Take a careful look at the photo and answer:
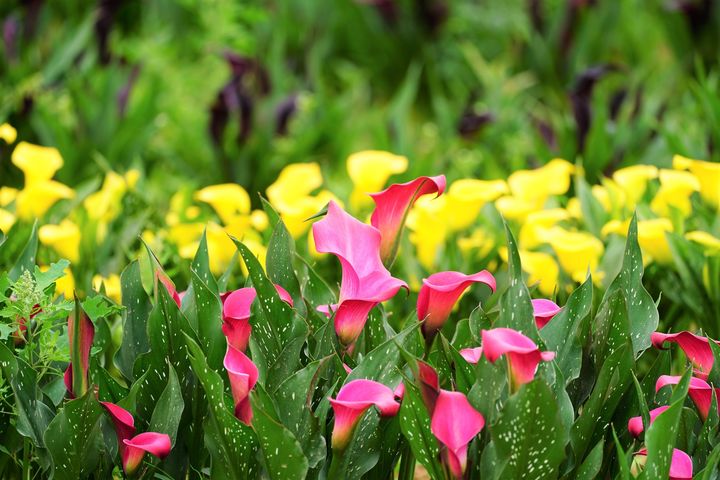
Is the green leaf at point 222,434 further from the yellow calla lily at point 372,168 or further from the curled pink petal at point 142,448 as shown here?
the yellow calla lily at point 372,168

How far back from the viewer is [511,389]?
1.14 meters

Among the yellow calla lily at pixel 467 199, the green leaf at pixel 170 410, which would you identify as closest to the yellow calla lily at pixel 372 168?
the yellow calla lily at pixel 467 199

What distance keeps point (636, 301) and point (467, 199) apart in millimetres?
760

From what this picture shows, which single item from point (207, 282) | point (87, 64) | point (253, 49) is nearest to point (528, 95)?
point (253, 49)

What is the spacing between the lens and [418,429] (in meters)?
1.20

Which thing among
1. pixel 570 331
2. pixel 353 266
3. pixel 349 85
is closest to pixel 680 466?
pixel 570 331

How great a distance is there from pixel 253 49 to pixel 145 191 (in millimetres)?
2168

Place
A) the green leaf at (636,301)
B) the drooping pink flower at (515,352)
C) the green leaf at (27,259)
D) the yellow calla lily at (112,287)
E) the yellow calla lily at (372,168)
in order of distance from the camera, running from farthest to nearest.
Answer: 1. the yellow calla lily at (372,168)
2. the yellow calla lily at (112,287)
3. the green leaf at (27,259)
4. the green leaf at (636,301)
5. the drooping pink flower at (515,352)

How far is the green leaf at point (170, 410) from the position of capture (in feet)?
4.15

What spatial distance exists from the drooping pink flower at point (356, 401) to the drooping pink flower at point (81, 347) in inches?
13.0

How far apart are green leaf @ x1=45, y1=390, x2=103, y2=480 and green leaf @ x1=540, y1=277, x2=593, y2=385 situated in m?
0.59

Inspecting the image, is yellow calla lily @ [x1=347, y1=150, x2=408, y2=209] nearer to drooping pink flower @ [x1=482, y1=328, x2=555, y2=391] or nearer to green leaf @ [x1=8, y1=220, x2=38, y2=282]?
green leaf @ [x1=8, y1=220, x2=38, y2=282]

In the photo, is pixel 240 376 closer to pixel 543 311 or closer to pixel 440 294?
pixel 440 294

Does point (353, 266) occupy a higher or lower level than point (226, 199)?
higher
